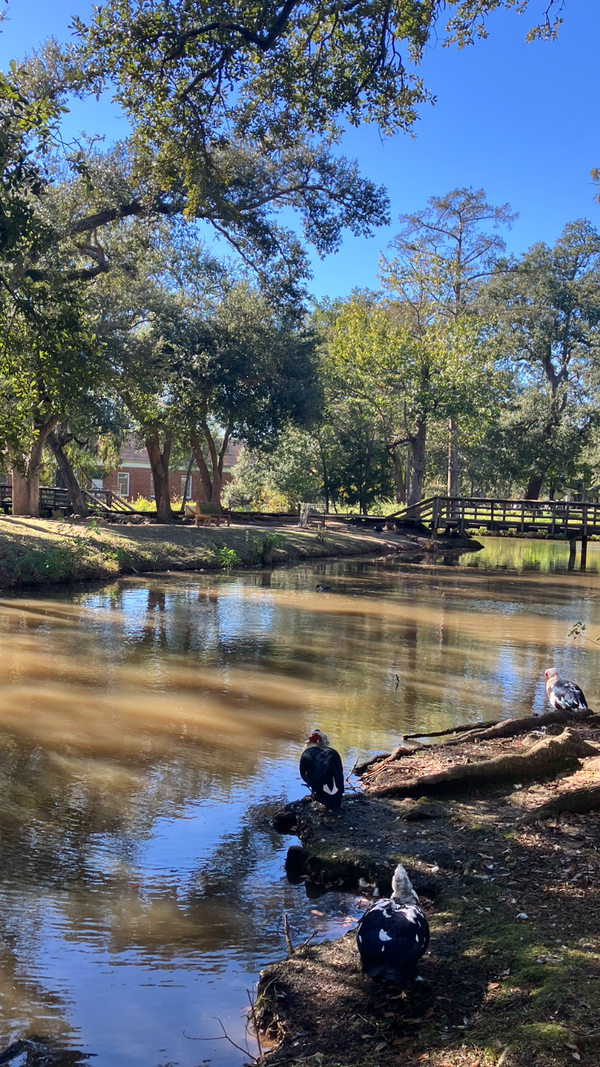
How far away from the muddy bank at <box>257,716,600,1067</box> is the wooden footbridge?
33.2 m

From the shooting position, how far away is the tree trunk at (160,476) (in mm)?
34219

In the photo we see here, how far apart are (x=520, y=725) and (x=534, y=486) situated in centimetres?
4739

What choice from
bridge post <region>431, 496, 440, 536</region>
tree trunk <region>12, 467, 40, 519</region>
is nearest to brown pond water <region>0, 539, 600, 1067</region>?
tree trunk <region>12, 467, 40, 519</region>

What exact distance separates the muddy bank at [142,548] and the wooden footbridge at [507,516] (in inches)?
183

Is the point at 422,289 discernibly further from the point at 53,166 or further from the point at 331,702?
the point at 331,702

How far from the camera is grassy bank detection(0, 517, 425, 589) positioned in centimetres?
1944

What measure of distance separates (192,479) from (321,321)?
24054 millimetres

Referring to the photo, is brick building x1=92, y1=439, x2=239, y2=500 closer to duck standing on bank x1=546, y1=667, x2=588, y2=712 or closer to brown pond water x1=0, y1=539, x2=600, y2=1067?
brown pond water x1=0, y1=539, x2=600, y2=1067

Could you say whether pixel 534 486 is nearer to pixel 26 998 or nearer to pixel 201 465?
pixel 201 465

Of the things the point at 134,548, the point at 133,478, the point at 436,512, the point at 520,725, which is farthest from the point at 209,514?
the point at 133,478

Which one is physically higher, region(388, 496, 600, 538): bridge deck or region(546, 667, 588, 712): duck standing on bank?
region(388, 496, 600, 538): bridge deck

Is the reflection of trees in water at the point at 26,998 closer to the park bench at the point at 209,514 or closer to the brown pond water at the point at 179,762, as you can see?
the brown pond water at the point at 179,762

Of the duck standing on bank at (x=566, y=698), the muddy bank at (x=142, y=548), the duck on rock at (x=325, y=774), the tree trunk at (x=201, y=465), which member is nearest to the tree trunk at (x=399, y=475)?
the tree trunk at (x=201, y=465)

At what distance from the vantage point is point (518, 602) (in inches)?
848
